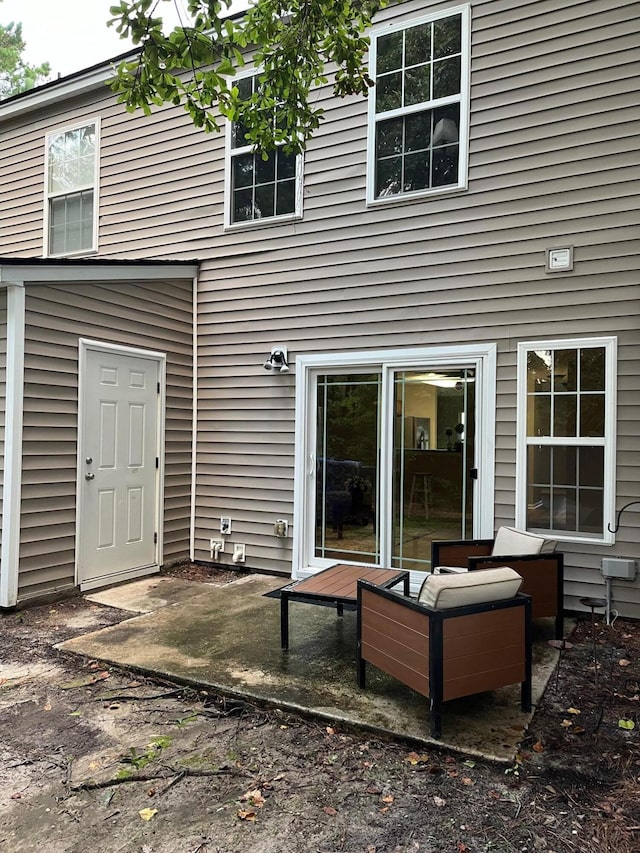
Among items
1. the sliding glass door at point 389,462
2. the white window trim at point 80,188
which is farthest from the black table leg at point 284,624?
the white window trim at point 80,188

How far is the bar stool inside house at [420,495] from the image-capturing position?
5.15 m

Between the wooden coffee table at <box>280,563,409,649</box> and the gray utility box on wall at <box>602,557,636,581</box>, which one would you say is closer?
the wooden coffee table at <box>280,563,409,649</box>

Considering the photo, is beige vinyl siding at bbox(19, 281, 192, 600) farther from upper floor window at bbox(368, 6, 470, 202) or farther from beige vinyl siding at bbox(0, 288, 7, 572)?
upper floor window at bbox(368, 6, 470, 202)

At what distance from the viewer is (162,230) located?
6734mm

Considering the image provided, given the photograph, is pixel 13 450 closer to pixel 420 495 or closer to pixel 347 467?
pixel 347 467

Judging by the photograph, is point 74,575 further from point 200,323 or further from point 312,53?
point 312,53

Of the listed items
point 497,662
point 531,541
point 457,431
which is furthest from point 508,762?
point 457,431

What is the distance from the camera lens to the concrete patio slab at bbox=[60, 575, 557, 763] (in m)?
2.83

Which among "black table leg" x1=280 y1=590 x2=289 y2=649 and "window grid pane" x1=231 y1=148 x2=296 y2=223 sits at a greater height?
"window grid pane" x1=231 y1=148 x2=296 y2=223

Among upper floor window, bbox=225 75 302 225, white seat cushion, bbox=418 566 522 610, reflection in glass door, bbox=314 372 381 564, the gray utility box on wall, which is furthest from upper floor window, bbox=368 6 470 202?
white seat cushion, bbox=418 566 522 610

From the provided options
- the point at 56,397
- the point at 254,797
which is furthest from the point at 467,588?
the point at 56,397

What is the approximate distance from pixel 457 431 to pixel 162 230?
13.4ft

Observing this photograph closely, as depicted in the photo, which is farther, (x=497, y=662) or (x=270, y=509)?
(x=270, y=509)

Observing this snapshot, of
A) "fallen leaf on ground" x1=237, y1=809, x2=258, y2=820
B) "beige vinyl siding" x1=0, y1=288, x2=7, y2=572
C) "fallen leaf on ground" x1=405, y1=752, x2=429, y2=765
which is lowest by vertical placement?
"fallen leaf on ground" x1=237, y1=809, x2=258, y2=820
